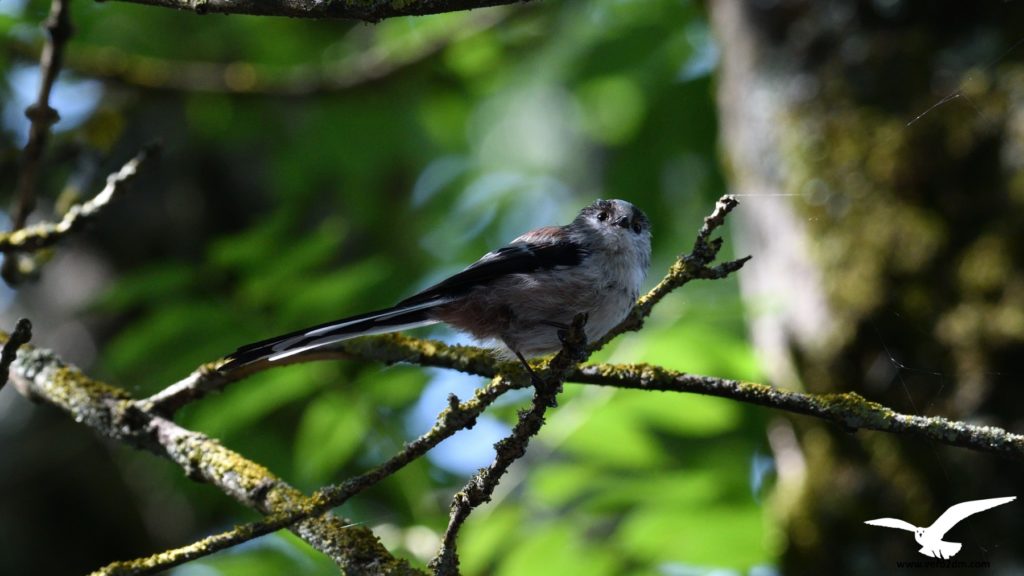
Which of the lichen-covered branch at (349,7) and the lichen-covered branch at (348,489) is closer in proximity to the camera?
the lichen-covered branch at (349,7)

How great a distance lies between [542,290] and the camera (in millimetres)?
3312

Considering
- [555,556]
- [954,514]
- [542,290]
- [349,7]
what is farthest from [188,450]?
[954,514]

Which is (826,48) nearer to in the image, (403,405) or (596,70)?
(596,70)

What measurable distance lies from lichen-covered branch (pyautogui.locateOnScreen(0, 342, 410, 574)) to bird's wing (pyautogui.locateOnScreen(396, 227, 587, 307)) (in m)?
0.86

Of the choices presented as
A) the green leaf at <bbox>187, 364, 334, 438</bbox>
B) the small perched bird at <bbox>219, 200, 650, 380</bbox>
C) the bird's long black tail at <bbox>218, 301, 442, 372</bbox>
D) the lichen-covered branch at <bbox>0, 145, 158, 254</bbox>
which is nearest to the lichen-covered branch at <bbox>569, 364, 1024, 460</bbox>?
the small perched bird at <bbox>219, 200, 650, 380</bbox>

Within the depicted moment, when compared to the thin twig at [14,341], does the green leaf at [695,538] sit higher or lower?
lower

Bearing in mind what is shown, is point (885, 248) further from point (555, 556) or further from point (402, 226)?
point (402, 226)

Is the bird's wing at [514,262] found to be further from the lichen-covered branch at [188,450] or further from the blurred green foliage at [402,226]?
the blurred green foliage at [402,226]

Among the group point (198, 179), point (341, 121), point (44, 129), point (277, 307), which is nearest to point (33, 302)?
point (198, 179)

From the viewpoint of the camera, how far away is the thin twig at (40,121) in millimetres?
3557

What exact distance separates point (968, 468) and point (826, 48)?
6.96 ft

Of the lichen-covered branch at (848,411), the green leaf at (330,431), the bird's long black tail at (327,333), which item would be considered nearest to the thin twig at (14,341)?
the bird's long black tail at (327,333)

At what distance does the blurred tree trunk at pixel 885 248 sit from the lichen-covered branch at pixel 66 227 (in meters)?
2.61

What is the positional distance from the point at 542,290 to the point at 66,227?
1645 millimetres
